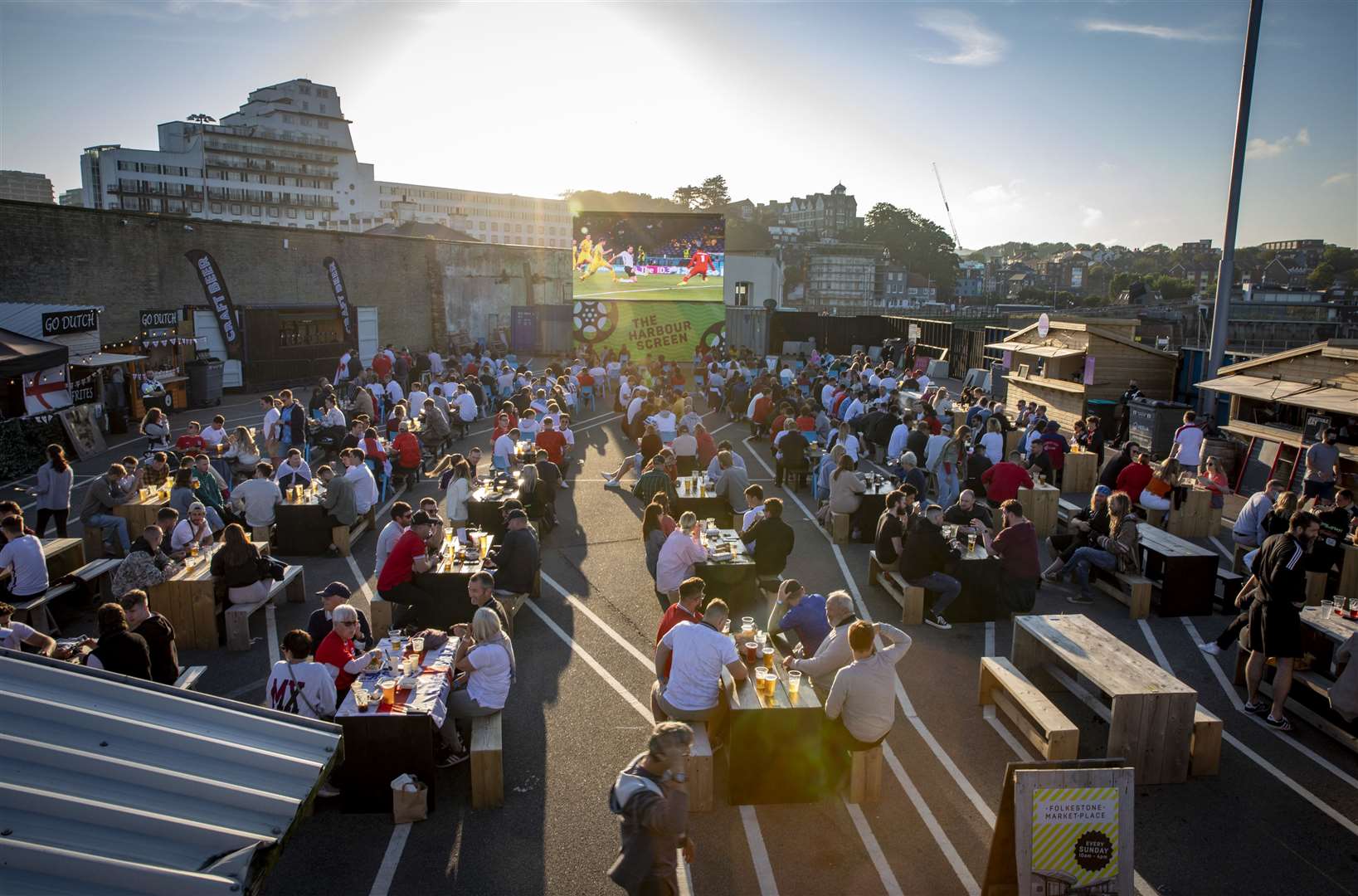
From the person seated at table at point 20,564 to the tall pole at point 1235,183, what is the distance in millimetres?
18956

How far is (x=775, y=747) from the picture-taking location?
625cm

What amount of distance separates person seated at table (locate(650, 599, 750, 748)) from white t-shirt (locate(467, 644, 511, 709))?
1.21 meters

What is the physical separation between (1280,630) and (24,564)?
38.8 ft

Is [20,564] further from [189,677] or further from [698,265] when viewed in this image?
[698,265]

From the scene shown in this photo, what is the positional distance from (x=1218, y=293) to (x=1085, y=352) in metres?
3.11

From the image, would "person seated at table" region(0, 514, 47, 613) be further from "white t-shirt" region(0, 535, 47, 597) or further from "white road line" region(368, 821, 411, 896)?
"white road line" region(368, 821, 411, 896)

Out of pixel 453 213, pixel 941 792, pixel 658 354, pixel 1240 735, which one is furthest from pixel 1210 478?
pixel 453 213

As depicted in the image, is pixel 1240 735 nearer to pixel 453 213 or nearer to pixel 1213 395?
pixel 1213 395

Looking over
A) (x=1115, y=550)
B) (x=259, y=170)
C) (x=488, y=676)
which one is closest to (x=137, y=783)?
(x=488, y=676)

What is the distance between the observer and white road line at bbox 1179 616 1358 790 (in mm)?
6723

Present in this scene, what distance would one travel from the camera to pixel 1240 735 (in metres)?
7.29

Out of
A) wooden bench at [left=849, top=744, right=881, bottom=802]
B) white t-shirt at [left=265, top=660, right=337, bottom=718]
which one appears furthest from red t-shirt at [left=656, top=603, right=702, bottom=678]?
white t-shirt at [left=265, top=660, right=337, bottom=718]

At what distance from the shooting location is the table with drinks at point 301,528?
38.2 feet

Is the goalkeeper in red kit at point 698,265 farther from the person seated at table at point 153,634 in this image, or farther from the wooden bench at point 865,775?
the wooden bench at point 865,775
